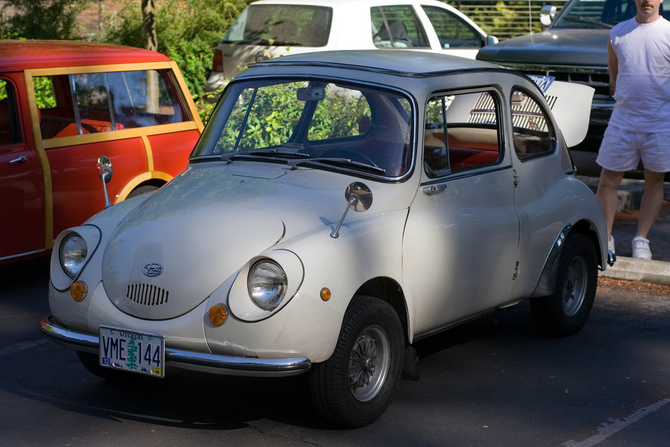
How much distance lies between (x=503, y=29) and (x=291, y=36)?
992 centimetres

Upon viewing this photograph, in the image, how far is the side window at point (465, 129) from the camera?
216 inches

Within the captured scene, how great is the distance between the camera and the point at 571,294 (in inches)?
255

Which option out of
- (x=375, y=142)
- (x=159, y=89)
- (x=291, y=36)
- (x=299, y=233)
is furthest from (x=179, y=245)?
(x=291, y=36)

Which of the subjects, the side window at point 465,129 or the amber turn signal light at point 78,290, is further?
the side window at point 465,129

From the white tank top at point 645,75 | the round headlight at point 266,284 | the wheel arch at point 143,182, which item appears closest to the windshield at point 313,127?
the round headlight at point 266,284

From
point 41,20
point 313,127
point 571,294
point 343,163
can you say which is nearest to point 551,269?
point 571,294

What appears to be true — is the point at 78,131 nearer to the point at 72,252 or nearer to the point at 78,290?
the point at 72,252

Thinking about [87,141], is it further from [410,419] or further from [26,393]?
[410,419]

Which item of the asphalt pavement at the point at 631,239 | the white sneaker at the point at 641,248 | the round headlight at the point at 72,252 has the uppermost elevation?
the round headlight at the point at 72,252

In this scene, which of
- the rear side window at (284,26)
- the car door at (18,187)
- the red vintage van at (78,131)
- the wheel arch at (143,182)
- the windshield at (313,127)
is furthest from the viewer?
the rear side window at (284,26)

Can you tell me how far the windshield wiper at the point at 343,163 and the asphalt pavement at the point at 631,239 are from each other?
321 centimetres

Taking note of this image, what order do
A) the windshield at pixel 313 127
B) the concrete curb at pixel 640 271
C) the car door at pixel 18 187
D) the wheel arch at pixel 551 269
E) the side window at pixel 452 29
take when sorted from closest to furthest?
the windshield at pixel 313 127 < the wheel arch at pixel 551 269 < the car door at pixel 18 187 < the concrete curb at pixel 640 271 < the side window at pixel 452 29

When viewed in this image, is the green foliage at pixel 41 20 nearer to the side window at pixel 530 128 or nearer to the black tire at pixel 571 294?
the side window at pixel 530 128

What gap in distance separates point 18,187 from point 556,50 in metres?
6.22
